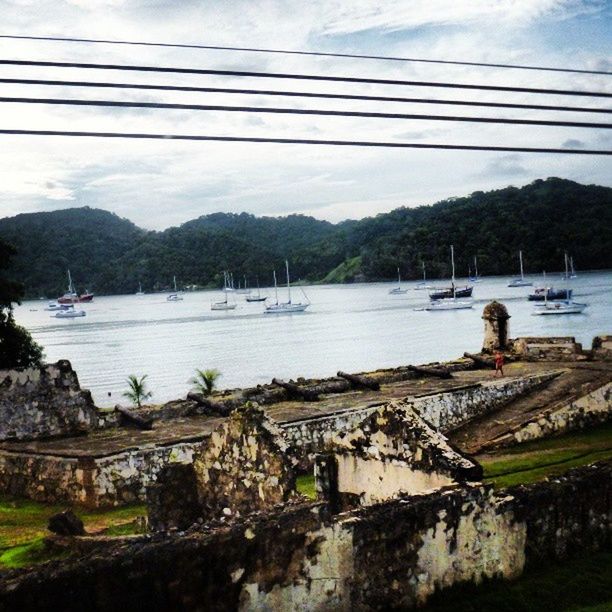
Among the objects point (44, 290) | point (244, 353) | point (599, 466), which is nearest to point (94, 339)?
point (244, 353)

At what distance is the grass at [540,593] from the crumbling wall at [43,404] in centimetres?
1118

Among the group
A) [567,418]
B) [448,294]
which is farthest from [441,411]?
[448,294]

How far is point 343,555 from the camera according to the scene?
7.54 meters

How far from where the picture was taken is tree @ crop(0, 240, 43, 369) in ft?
117

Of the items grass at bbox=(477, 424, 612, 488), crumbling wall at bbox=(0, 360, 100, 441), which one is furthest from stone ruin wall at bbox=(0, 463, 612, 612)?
crumbling wall at bbox=(0, 360, 100, 441)

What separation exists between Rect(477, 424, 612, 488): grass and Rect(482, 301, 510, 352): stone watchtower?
30.6 feet

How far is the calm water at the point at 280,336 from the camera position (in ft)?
229

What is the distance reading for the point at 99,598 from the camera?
6238 millimetres

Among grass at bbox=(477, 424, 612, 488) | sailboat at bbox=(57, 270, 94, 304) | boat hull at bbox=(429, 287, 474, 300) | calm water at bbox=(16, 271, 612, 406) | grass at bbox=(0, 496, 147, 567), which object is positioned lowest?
calm water at bbox=(16, 271, 612, 406)

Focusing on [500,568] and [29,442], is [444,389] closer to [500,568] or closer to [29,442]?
[29,442]

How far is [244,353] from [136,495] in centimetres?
6498

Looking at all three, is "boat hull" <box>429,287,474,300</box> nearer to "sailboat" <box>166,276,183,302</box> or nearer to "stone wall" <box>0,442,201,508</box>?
"sailboat" <box>166,276,183,302</box>

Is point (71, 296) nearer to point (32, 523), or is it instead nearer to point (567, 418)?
point (567, 418)

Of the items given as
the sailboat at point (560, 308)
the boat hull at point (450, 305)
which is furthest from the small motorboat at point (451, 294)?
the sailboat at point (560, 308)
